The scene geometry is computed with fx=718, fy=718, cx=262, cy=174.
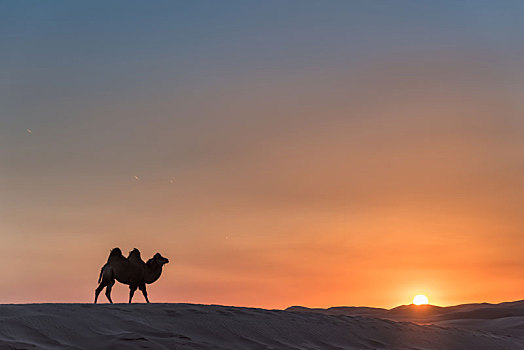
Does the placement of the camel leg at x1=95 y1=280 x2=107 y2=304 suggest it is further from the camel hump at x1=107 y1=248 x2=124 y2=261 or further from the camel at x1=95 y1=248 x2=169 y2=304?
the camel hump at x1=107 y1=248 x2=124 y2=261

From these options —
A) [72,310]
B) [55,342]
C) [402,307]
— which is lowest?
[55,342]

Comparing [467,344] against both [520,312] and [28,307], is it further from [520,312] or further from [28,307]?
[520,312]

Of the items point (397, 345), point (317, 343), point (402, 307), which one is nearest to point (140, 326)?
point (317, 343)

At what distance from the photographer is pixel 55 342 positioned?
413 inches

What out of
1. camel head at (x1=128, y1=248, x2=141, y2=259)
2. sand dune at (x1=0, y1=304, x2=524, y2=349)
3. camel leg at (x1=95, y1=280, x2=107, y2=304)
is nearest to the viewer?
sand dune at (x1=0, y1=304, x2=524, y2=349)

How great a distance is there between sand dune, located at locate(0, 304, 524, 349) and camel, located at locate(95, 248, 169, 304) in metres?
3.17

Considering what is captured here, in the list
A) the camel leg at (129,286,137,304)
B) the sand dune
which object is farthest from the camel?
the sand dune

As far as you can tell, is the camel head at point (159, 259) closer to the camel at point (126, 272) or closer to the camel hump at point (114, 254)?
the camel at point (126, 272)

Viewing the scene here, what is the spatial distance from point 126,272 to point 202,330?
18.5 feet

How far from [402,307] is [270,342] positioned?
1348 inches

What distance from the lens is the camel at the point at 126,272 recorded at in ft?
58.4

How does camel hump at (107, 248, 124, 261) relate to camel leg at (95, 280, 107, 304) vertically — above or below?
above

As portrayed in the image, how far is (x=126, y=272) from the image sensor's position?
17969 millimetres

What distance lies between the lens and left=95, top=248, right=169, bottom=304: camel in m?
17.8
